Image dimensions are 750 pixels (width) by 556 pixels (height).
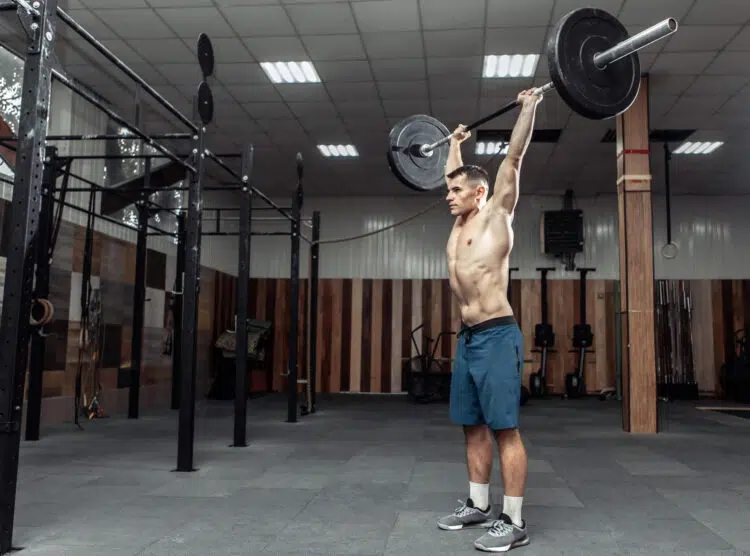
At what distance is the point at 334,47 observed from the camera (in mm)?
5895

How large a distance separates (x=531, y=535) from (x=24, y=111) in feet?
7.99

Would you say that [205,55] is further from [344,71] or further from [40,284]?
[344,71]

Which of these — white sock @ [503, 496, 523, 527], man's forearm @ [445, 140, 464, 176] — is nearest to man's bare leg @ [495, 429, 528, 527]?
white sock @ [503, 496, 523, 527]

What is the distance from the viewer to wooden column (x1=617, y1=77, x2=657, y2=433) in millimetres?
5930

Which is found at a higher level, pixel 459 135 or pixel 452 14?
pixel 452 14

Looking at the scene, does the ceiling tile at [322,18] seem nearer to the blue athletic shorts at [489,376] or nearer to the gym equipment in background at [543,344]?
the blue athletic shorts at [489,376]

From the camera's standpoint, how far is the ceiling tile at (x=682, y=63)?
5.93 meters

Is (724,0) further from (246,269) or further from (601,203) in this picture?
(601,203)

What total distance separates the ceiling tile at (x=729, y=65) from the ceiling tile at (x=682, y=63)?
64mm

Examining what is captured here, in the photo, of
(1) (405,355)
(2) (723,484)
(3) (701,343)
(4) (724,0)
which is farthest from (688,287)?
(2) (723,484)

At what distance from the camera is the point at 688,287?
428 inches

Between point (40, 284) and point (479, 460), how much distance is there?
3.81m

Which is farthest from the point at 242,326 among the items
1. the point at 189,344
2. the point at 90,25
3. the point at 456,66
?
the point at 456,66

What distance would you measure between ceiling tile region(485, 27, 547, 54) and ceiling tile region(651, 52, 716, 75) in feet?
3.86
